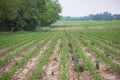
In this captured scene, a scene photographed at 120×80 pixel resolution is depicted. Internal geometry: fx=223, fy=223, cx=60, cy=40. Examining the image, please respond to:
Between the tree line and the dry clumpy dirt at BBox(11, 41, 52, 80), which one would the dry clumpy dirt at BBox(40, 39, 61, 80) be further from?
the tree line

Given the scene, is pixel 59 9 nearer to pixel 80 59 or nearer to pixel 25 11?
pixel 25 11

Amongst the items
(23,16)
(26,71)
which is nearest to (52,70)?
(26,71)

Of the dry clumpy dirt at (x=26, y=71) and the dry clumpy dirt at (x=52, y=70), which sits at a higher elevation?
the dry clumpy dirt at (x=26, y=71)

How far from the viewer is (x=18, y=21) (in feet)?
164

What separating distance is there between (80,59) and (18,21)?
1421 inches

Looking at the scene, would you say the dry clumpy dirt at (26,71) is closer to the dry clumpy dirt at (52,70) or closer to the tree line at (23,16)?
the dry clumpy dirt at (52,70)

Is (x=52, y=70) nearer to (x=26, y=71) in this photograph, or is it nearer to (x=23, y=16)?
(x=26, y=71)

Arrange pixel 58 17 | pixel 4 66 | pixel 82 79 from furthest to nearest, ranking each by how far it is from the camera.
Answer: pixel 58 17 → pixel 4 66 → pixel 82 79

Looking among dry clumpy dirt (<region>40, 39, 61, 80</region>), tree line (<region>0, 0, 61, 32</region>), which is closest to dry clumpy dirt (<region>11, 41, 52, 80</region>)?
dry clumpy dirt (<region>40, 39, 61, 80</region>)

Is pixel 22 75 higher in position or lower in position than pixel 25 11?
lower

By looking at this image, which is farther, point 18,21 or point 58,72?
point 18,21

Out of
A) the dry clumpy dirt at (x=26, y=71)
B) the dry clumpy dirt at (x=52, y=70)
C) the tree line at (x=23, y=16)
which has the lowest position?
the dry clumpy dirt at (x=52, y=70)

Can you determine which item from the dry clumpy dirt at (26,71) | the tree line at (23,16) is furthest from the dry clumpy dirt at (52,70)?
the tree line at (23,16)

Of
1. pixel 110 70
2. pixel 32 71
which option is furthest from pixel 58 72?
pixel 110 70
